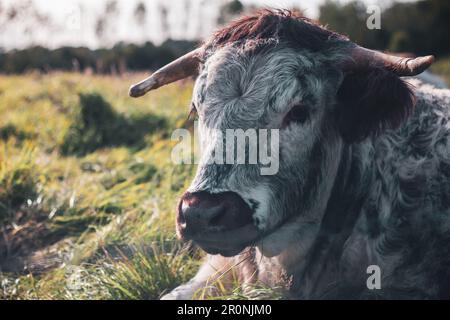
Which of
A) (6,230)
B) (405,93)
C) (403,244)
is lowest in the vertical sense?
(6,230)

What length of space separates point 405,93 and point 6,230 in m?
3.29

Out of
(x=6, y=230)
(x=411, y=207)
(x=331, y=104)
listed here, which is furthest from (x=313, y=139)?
(x=6, y=230)

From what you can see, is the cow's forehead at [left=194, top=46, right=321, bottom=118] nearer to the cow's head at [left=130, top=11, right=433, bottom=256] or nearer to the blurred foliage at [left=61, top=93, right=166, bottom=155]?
the cow's head at [left=130, top=11, right=433, bottom=256]

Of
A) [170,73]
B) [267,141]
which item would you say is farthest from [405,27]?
[267,141]

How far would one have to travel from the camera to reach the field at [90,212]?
4.30 metres

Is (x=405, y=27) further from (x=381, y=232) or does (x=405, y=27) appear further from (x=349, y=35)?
(x=381, y=232)

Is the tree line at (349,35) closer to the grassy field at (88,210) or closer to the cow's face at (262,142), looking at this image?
the grassy field at (88,210)

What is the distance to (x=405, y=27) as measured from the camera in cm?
1478

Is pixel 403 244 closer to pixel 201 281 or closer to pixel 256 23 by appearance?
pixel 201 281

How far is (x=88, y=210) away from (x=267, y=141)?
2.52 m

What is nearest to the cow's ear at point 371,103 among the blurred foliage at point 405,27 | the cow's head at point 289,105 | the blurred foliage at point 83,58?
the cow's head at point 289,105

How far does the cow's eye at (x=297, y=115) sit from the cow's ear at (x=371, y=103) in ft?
0.83

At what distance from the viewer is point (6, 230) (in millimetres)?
5289

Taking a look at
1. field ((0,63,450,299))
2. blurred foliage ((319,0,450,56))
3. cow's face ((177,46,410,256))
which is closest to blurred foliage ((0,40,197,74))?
blurred foliage ((319,0,450,56))
